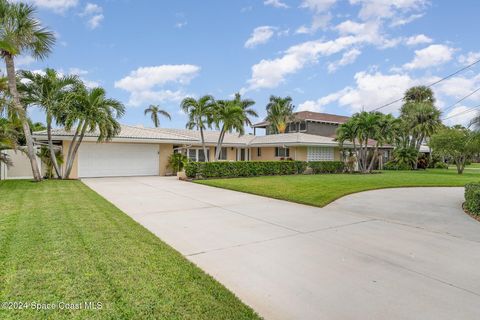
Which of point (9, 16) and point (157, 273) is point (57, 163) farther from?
point (157, 273)

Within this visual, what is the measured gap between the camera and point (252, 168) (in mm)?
20359

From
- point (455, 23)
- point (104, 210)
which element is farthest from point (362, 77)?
point (104, 210)

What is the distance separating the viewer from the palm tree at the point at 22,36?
12578 mm

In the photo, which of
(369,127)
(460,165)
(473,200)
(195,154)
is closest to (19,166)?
(195,154)

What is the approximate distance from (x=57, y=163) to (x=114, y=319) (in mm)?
17536

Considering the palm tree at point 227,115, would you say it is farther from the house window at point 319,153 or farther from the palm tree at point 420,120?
the palm tree at point 420,120

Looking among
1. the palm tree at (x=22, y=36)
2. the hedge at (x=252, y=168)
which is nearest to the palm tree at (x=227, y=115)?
the hedge at (x=252, y=168)

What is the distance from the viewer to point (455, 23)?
15.3 meters

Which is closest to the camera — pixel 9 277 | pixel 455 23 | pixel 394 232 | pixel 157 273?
pixel 9 277

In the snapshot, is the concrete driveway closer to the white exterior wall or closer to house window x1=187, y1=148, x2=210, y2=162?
house window x1=187, y1=148, x2=210, y2=162

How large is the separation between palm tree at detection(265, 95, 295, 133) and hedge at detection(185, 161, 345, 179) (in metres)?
14.6

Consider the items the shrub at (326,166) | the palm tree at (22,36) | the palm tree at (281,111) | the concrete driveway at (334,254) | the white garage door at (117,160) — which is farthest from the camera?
the palm tree at (281,111)

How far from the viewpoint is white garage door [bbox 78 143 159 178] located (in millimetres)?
18797

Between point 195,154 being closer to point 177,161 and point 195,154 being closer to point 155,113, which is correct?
point 177,161
